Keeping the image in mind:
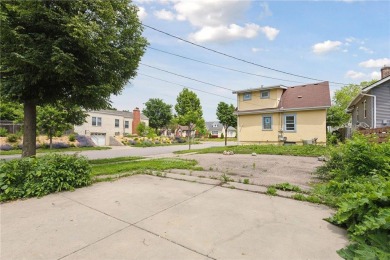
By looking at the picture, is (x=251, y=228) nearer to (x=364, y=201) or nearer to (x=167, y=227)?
(x=167, y=227)

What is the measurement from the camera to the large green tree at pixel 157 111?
46688mm

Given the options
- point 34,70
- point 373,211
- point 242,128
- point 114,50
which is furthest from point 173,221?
point 242,128

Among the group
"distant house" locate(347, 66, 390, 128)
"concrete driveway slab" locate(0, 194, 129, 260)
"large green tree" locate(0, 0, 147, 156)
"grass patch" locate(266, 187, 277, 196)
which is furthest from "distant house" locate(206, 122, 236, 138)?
"concrete driveway slab" locate(0, 194, 129, 260)

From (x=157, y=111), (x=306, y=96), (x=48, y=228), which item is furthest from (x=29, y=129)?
(x=157, y=111)

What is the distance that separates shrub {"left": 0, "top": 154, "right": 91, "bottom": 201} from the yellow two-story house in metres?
14.7

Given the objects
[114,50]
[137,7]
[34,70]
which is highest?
[137,7]

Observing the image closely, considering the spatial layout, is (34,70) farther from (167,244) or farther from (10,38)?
(167,244)

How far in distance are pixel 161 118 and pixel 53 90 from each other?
39.1 meters

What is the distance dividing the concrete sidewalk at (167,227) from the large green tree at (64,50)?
13.6ft

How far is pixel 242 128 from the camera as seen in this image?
64.8 ft

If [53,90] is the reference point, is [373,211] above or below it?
below

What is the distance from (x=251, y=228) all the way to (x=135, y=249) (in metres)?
1.56

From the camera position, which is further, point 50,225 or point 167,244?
point 50,225

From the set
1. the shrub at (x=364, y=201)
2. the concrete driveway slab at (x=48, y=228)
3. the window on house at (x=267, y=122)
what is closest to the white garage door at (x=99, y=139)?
the window on house at (x=267, y=122)
